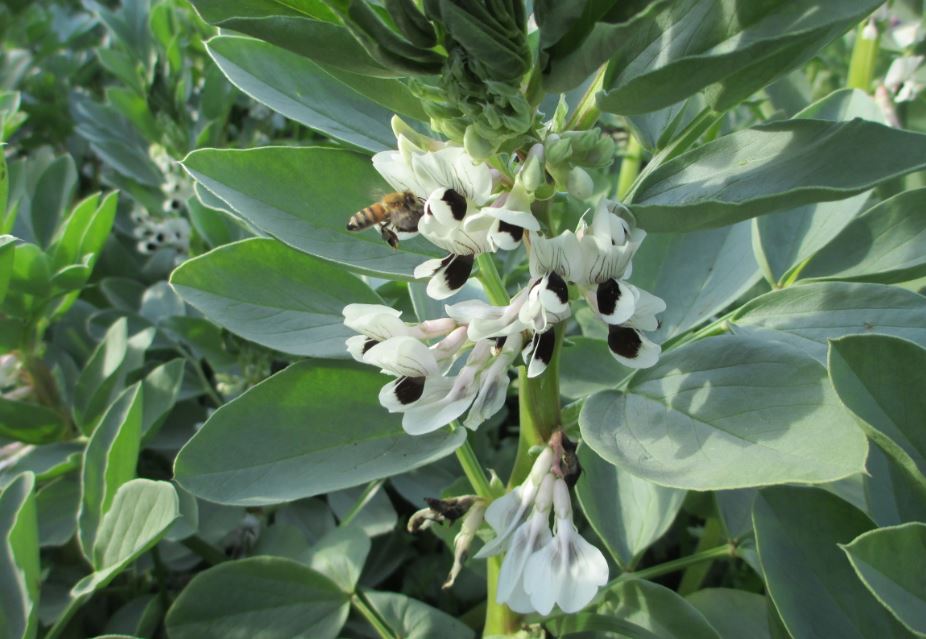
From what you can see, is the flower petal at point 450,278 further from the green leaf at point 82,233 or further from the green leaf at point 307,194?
the green leaf at point 82,233

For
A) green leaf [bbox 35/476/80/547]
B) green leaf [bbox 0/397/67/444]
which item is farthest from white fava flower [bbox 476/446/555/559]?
green leaf [bbox 0/397/67/444]

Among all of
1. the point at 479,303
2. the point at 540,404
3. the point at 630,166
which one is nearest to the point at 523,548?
the point at 540,404

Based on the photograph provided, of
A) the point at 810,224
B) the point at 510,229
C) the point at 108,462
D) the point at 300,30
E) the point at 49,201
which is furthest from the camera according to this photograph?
the point at 49,201

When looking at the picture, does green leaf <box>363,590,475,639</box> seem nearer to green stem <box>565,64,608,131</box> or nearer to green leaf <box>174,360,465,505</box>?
green leaf <box>174,360,465,505</box>

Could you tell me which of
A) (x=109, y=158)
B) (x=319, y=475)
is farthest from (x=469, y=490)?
(x=109, y=158)

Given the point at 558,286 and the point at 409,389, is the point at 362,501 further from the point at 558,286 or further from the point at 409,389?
the point at 558,286

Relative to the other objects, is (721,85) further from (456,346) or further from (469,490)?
(469,490)
